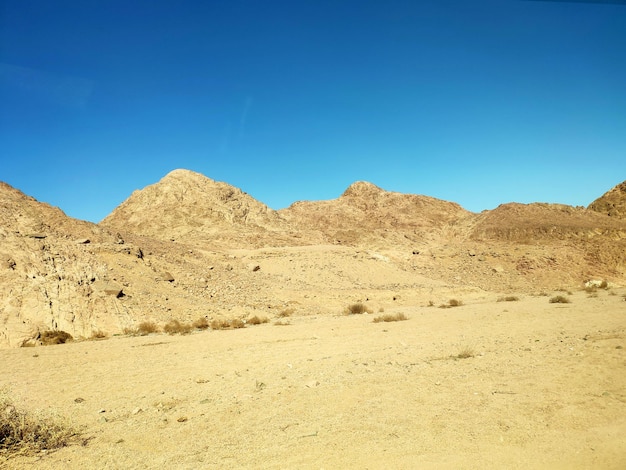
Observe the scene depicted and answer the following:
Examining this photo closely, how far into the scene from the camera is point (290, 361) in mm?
9469

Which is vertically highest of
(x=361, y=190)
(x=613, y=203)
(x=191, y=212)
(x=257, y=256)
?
(x=361, y=190)

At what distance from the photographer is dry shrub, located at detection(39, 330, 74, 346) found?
1333cm

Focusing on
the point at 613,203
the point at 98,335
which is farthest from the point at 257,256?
the point at 613,203

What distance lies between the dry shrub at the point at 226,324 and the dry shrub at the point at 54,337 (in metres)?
4.92

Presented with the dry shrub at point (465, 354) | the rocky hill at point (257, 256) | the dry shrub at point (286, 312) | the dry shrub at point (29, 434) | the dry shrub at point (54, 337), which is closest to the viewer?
the dry shrub at point (29, 434)

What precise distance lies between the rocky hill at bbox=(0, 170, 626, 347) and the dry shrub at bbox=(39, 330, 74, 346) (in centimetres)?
29

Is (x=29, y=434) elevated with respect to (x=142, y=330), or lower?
lower

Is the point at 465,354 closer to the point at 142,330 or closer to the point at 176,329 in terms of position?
the point at 176,329

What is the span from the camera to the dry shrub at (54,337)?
1333 centimetres

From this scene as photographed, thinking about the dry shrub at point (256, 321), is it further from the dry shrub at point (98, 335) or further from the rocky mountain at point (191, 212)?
the rocky mountain at point (191, 212)

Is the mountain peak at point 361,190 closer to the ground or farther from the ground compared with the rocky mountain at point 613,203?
farther from the ground

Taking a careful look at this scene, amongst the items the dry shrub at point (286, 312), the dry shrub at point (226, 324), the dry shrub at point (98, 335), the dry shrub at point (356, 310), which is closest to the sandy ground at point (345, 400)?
the dry shrub at point (98, 335)

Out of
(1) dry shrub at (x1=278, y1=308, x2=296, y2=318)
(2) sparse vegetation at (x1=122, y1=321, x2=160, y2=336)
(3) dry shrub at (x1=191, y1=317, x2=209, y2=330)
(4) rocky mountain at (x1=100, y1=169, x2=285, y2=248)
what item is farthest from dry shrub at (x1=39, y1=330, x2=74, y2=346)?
(4) rocky mountain at (x1=100, y1=169, x2=285, y2=248)

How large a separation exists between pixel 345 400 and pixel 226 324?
1081 cm
